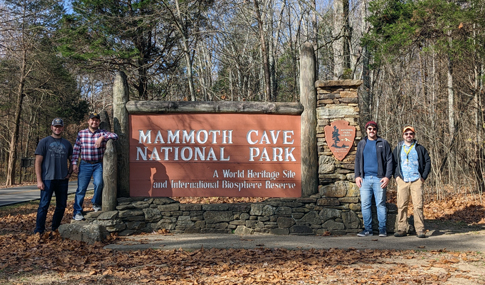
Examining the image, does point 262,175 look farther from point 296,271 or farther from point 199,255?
point 296,271

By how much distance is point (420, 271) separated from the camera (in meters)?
4.51

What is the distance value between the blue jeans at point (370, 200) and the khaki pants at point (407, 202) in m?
0.27

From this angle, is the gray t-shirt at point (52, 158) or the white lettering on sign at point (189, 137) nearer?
the gray t-shirt at point (52, 158)

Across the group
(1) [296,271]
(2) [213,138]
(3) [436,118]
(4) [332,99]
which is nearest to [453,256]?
(1) [296,271]

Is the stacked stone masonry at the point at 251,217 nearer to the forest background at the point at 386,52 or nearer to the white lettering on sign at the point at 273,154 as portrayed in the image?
the white lettering on sign at the point at 273,154

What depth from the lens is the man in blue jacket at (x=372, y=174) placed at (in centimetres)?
649

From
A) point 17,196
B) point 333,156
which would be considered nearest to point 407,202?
point 333,156

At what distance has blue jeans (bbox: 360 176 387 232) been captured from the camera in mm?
6458

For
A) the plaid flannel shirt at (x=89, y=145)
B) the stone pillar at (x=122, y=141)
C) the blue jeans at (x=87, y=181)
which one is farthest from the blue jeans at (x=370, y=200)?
the blue jeans at (x=87, y=181)

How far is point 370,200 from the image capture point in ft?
21.5

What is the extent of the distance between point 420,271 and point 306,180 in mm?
2686

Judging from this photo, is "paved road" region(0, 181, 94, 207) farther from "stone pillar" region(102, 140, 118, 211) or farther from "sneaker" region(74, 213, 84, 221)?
"stone pillar" region(102, 140, 118, 211)

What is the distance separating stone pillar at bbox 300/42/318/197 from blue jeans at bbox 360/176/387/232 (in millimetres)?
832

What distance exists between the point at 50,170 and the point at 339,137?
4780 millimetres
